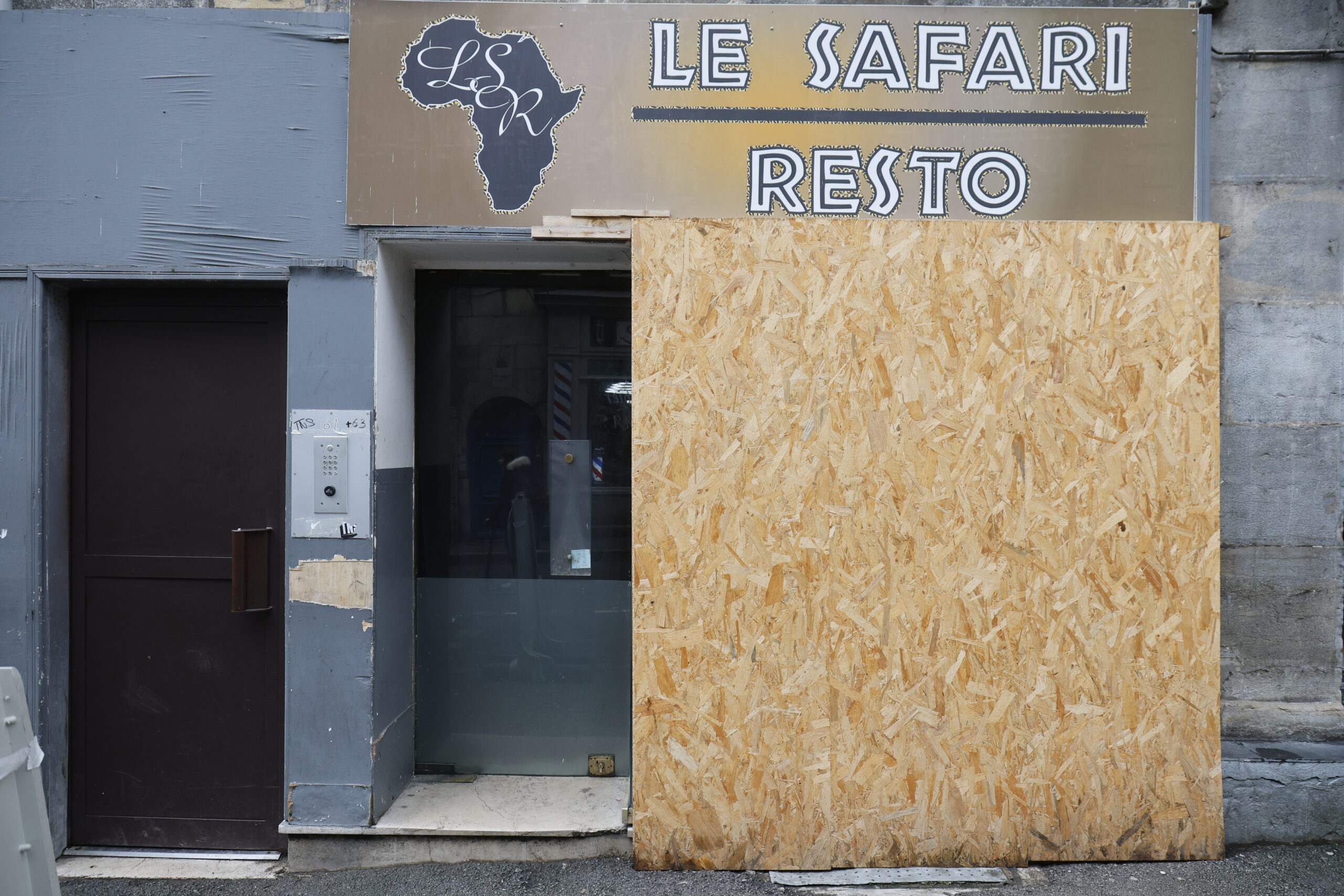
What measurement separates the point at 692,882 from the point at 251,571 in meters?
2.45

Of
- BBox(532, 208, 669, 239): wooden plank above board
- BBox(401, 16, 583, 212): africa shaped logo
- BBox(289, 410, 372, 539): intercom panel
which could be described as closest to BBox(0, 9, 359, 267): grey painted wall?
BBox(401, 16, 583, 212): africa shaped logo

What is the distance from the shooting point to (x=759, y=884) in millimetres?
3707

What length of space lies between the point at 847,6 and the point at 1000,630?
2888mm

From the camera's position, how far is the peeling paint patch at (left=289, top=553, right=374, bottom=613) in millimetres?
3889

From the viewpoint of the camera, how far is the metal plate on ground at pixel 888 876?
3701 mm

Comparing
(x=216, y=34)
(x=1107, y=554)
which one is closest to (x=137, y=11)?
(x=216, y=34)

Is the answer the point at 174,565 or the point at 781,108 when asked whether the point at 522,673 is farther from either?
the point at 781,108

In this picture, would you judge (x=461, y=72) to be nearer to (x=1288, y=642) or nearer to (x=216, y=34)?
(x=216, y=34)

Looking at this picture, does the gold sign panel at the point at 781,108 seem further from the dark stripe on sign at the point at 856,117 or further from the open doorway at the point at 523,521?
the open doorway at the point at 523,521

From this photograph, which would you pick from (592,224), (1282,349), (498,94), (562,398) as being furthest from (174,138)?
(1282,349)

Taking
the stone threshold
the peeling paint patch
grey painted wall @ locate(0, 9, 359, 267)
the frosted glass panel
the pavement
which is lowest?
the pavement

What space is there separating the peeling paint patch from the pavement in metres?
1.14

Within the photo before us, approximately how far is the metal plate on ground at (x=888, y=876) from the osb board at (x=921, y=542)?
1.8 inches

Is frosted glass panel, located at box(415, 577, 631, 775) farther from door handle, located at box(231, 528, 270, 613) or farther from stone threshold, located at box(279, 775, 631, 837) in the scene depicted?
door handle, located at box(231, 528, 270, 613)
